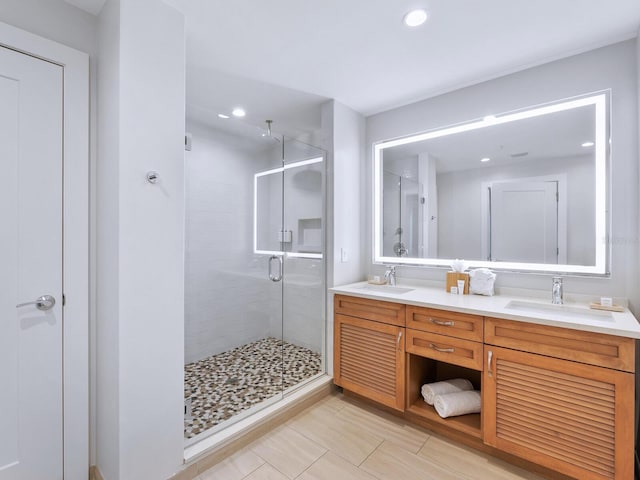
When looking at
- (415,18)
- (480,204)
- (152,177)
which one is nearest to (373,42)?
(415,18)

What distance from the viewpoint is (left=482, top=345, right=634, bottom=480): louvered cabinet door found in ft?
4.56

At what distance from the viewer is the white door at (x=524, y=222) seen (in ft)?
6.72

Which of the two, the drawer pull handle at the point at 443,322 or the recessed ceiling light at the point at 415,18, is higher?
the recessed ceiling light at the point at 415,18

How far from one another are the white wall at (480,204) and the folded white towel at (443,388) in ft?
3.03

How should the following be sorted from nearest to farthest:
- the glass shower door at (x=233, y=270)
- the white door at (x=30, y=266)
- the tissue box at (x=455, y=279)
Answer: the white door at (x=30, y=266)
the tissue box at (x=455, y=279)
the glass shower door at (x=233, y=270)

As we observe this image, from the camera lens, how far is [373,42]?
1846mm

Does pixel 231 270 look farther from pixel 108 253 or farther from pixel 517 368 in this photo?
pixel 517 368

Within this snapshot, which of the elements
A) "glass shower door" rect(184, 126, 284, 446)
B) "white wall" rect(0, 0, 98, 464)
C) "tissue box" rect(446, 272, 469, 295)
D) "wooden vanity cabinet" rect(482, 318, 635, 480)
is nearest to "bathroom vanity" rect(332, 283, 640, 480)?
"wooden vanity cabinet" rect(482, 318, 635, 480)

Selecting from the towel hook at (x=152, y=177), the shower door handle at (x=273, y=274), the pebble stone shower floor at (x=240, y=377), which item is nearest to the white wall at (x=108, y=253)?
the towel hook at (x=152, y=177)

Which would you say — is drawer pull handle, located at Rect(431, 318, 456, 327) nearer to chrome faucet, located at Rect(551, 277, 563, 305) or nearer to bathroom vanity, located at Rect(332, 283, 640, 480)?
bathroom vanity, located at Rect(332, 283, 640, 480)

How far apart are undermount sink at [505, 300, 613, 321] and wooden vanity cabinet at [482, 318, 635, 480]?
15cm

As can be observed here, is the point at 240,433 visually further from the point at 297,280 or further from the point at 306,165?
the point at 306,165

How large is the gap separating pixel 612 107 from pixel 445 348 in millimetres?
1772

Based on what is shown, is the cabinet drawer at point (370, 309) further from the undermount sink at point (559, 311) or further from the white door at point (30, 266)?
the white door at point (30, 266)
